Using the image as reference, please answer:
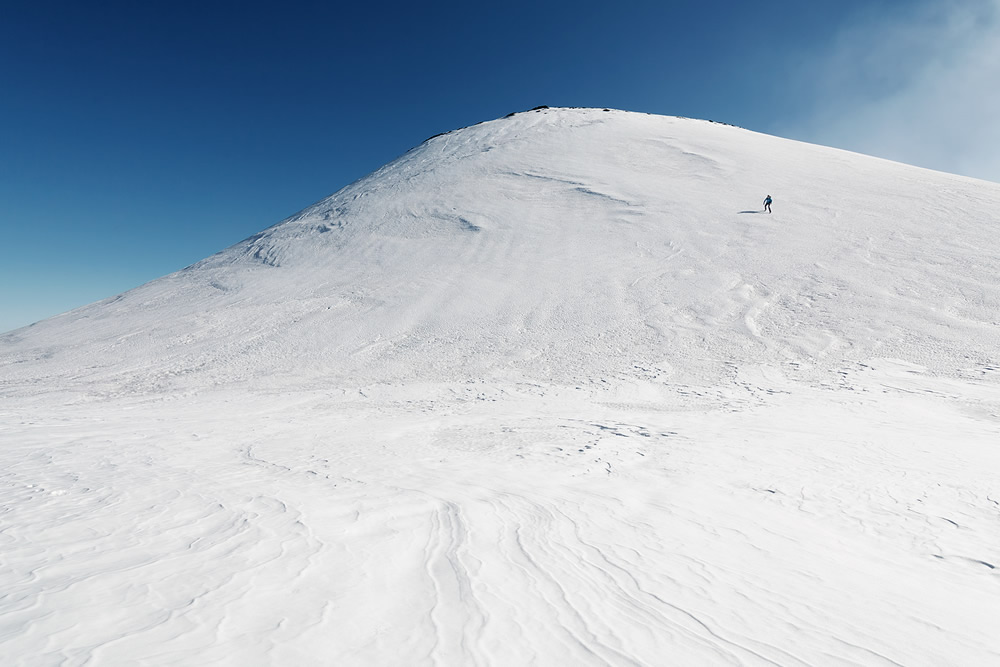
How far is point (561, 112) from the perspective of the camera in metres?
41.2

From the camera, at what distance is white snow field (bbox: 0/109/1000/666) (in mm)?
3025

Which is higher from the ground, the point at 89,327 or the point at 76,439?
the point at 89,327

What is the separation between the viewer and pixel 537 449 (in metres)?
7.52

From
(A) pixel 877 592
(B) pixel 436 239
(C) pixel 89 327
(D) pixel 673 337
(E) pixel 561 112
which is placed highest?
(E) pixel 561 112

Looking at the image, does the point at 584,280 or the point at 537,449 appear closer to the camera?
the point at 537,449

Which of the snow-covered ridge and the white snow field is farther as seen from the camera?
the snow-covered ridge

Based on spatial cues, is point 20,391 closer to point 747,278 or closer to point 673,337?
point 673,337

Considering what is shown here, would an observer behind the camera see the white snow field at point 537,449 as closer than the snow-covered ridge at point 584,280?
Yes

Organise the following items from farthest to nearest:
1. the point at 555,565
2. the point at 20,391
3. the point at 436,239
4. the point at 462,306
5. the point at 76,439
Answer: the point at 436,239
the point at 462,306
the point at 20,391
the point at 76,439
the point at 555,565

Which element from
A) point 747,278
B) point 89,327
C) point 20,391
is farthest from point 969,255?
point 89,327

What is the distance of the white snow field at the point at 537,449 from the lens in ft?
9.93

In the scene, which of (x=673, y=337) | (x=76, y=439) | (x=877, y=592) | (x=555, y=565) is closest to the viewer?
(x=877, y=592)

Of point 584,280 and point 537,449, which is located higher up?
point 584,280

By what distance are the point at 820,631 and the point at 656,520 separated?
1904 mm
